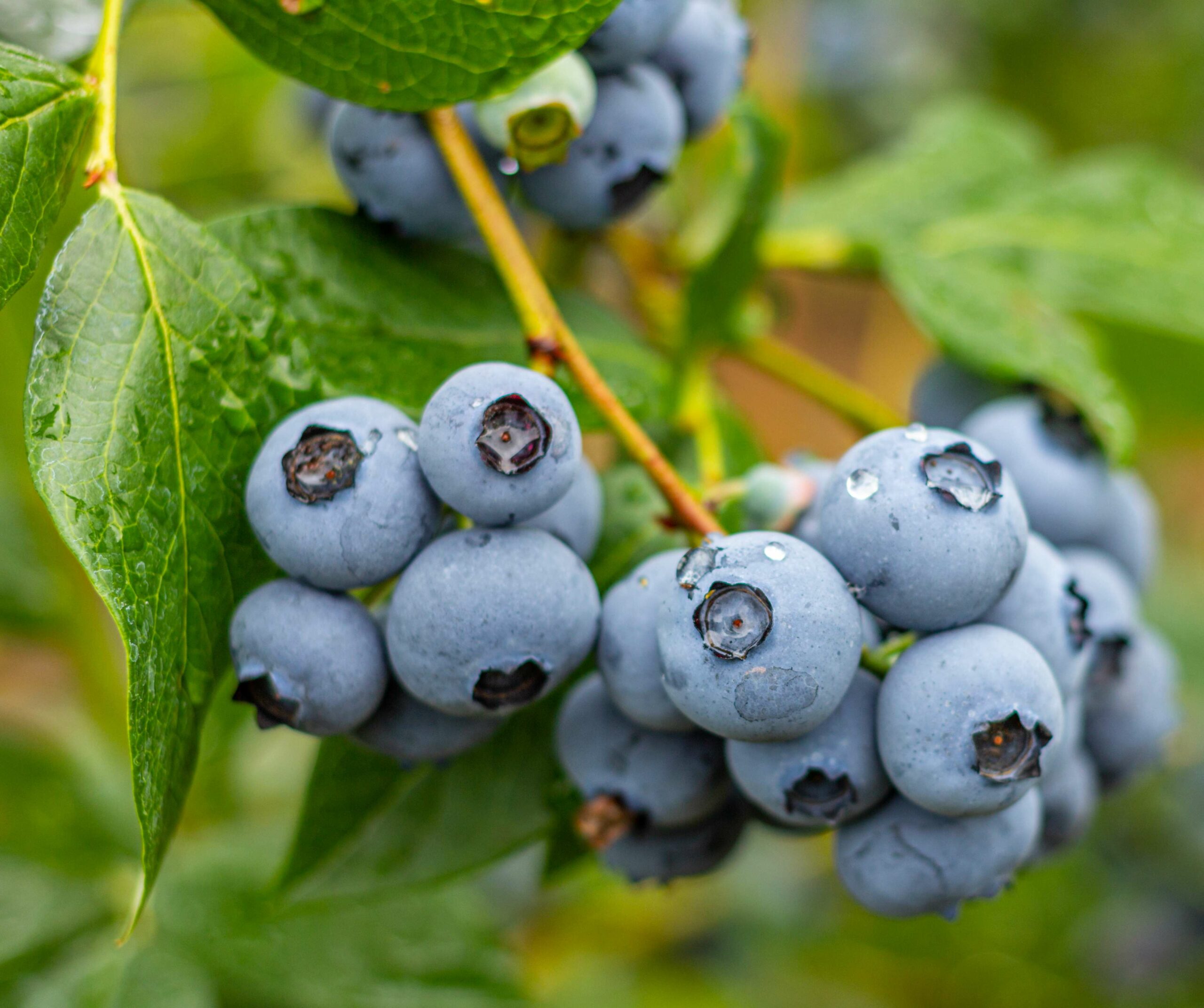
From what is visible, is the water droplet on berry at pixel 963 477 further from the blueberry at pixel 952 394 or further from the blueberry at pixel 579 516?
the blueberry at pixel 952 394

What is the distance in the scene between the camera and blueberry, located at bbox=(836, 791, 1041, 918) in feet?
2.52

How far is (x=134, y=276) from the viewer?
0.72 meters

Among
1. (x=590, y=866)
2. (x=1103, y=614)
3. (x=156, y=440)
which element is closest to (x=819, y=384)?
(x=1103, y=614)

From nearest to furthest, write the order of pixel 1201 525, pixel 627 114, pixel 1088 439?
1. pixel 627 114
2. pixel 1088 439
3. pixel 1201 525

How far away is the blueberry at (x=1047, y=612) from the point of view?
2.50ft

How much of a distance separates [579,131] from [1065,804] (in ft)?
2.25

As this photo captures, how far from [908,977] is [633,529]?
1.80 meters

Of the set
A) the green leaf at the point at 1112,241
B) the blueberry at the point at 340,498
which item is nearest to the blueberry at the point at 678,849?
the blueberry at the point at 340,498

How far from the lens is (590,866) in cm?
190

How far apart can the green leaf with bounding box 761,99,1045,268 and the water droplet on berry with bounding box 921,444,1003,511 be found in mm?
588

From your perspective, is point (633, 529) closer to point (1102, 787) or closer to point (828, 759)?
point (828, 759)

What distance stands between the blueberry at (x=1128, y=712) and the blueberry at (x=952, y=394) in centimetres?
27

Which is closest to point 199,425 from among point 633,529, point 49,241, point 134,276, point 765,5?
point 134,276

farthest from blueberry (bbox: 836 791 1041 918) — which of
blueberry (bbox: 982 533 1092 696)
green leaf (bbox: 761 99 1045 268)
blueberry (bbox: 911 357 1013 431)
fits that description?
green leaf (bbox: 761 99 1045 268)
